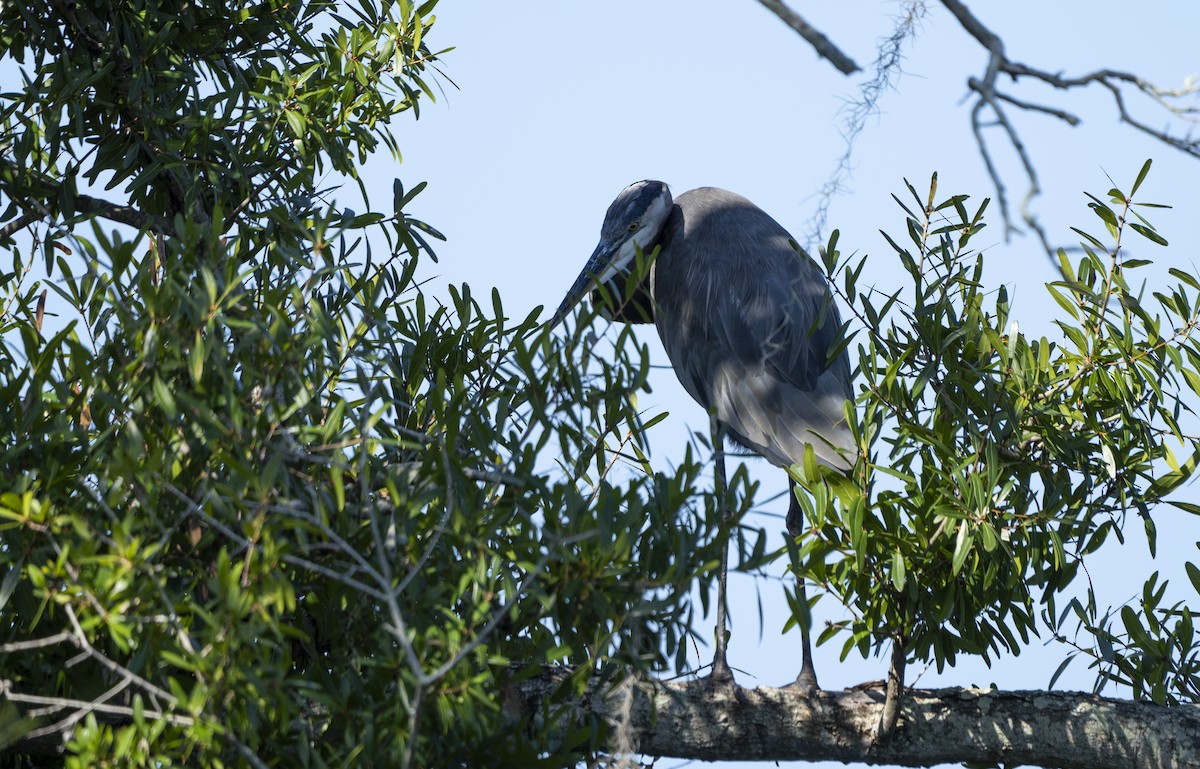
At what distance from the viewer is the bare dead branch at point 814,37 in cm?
98

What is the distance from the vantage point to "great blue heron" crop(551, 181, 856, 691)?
2.77 meters

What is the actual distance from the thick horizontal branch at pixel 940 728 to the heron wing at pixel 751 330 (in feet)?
1.86

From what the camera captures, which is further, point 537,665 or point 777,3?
point 537,665

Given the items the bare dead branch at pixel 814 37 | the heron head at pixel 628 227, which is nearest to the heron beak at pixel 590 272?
the heron head at pixel 628 227

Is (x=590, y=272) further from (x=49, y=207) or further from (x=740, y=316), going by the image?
(x=49, y=207)

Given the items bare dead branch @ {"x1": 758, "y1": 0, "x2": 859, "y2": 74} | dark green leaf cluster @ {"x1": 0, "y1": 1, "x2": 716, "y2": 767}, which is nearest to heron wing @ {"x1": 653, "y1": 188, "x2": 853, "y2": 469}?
dark green leaf cluster @ {"x1": 0, "y1": 1, "x2": 716, "y2": 767}

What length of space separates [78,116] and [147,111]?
0.37ft

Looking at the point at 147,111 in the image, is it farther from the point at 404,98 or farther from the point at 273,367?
the point at 273,367

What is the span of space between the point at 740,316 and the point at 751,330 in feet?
0.21

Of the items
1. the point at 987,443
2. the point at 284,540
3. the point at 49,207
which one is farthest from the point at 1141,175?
the point at 49,207

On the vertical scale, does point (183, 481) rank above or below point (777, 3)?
below

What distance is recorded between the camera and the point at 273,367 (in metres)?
1.41

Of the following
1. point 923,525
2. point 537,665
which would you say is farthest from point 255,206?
point 923,525

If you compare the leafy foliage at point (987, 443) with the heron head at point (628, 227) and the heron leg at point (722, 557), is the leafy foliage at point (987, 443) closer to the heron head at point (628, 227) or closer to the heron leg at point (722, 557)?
the heron leg at point (722, 557)
